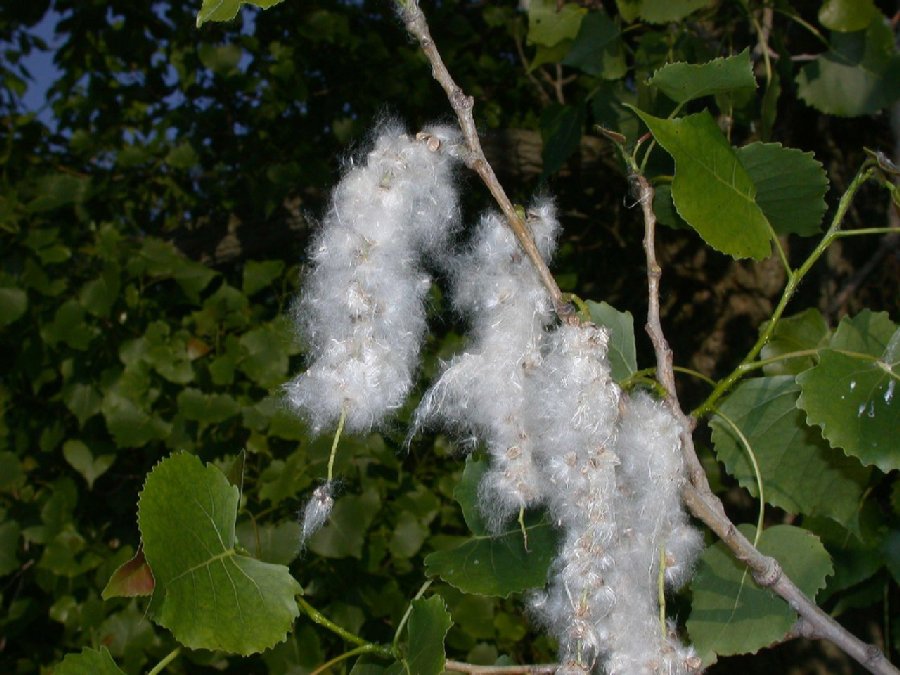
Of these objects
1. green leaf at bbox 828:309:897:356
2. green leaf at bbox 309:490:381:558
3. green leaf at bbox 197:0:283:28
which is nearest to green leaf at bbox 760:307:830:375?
green leaf at bbox 828:309:897:356

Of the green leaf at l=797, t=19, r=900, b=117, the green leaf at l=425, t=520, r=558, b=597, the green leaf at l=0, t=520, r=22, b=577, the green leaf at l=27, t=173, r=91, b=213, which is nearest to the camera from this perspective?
the green leaf at l=425, t=520, r=558, b=597

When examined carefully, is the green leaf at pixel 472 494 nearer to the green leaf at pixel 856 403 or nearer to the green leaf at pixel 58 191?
the green leaf at pixel 856 403

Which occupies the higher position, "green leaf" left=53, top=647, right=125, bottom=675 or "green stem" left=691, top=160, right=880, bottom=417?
"green stem" left=691, top=160, right=880, bottom=417

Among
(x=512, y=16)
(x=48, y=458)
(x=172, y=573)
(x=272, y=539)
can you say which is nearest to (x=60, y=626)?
(x=48, y=458)

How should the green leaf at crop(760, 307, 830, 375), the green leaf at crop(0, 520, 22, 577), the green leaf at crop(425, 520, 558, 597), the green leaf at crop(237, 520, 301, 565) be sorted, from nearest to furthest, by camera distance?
the green leaf at crop(425, 520, 558, 597)
the green leaf at crop(760, 307, 830, 375)
the green leaf at crop(237, 520, 301, 565)
the green leaf at crop(0, 520, 22, 577)

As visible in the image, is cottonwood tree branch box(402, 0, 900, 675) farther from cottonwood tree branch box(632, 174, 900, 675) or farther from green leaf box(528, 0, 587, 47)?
green leaf box(528, 0, 587, 47)

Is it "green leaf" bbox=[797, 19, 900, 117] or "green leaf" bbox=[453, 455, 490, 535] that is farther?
"green leaf" bbox=[797, 19, 900, 117]
